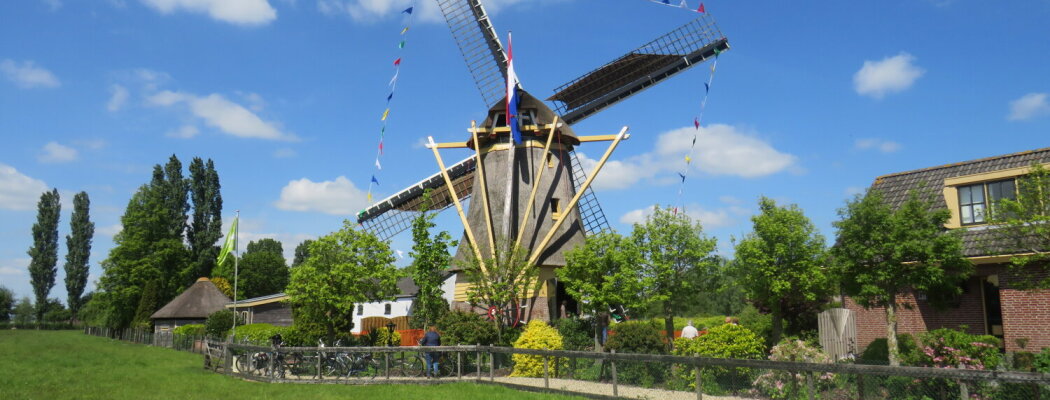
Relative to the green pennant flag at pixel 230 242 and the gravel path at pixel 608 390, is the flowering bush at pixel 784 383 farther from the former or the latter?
the green pennant flag at pixel 230 242

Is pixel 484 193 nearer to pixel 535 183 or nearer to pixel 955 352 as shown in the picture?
pixel 535 183

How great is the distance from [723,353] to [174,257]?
172 ft

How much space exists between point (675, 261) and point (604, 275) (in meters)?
2.42

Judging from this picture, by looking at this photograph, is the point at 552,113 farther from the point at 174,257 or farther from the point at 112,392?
the point at 174,257

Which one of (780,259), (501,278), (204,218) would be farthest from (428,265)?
(204,218)

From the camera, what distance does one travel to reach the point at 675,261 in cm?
2414

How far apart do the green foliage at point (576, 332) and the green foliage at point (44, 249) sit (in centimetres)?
8246

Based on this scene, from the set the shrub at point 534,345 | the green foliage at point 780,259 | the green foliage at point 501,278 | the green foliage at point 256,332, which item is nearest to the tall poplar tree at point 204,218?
the green foliage at point 256,332

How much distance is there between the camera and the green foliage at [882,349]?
1952 cm

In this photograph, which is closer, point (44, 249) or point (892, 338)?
point (892, 338)

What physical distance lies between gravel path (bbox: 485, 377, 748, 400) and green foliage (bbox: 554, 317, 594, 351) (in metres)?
5.65

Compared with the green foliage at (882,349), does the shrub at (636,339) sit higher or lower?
higher

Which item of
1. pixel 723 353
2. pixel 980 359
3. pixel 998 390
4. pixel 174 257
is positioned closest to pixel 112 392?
pixel 723 353

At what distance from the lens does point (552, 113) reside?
3062cm
